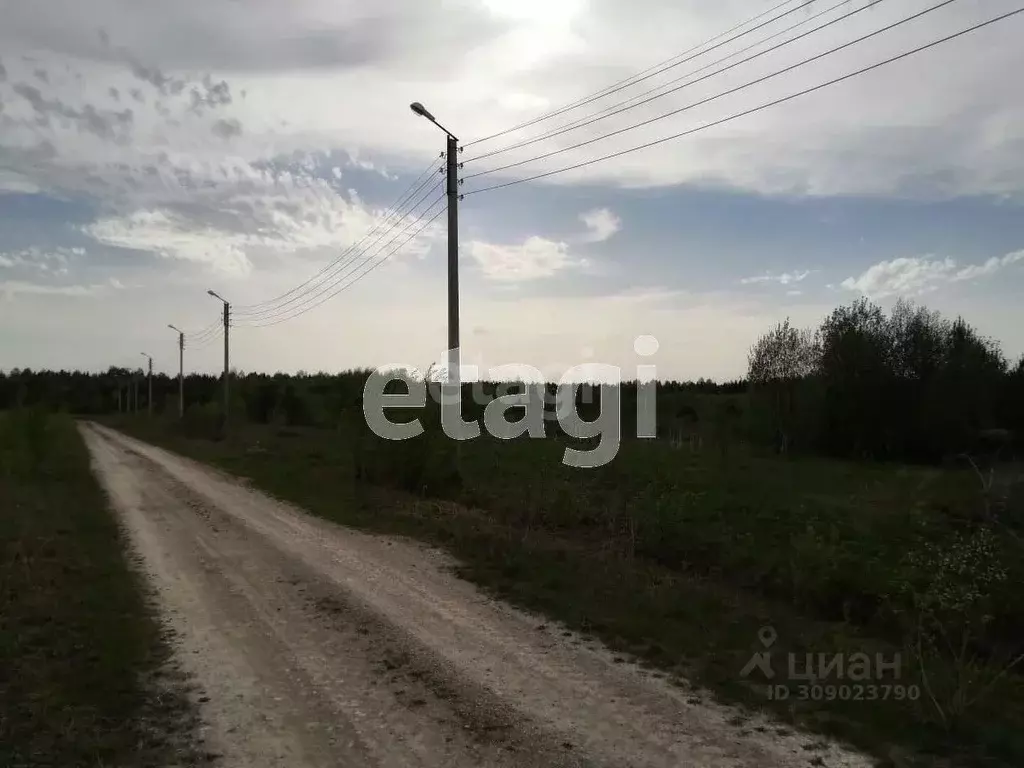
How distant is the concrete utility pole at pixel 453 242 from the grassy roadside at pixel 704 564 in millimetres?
2878

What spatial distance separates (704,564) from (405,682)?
548cm

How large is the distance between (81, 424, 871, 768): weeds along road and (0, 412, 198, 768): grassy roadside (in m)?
0.27

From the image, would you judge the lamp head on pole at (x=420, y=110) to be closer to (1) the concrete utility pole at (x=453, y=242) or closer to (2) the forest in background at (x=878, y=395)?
(1) the concrete utility pole at (x=453, y=242)

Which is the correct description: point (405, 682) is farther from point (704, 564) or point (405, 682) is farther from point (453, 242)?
point (453, 242)

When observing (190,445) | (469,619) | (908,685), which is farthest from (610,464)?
(190,445)

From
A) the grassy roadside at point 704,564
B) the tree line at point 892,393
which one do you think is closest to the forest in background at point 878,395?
the tree line at point 892,393

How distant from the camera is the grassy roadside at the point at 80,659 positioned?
4.55 metres

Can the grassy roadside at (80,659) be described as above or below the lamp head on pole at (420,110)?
below

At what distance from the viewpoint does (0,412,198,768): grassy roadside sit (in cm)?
455

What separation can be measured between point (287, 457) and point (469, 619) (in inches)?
828

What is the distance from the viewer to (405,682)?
557 cm
